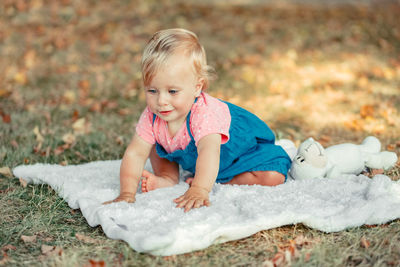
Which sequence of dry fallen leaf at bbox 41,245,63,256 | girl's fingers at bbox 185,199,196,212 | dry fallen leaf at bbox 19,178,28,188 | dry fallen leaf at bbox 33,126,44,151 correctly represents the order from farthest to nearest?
1. dry fallen leaf at bbox 33,126,44,151
2. dry fallen leaf at bbox 19,178,28,188
3. girl's fingers at bbox 185,199,196,212
4. dry fallen leaf at bbox 41,245,63,256

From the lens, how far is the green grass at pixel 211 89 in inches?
81.3

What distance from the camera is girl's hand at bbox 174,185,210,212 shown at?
2268 millimetres

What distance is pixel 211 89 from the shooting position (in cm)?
525

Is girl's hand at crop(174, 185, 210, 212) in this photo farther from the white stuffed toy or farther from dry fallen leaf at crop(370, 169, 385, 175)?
dry fallen leaf at crop(370, 169, 385, 175)

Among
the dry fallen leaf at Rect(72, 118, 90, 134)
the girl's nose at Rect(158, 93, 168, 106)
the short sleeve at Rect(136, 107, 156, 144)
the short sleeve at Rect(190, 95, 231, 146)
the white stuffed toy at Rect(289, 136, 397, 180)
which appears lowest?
the dry fallen leaf at Rect(72, 118, 90, 134)

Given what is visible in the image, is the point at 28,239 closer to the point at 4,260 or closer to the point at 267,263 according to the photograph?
the point at 4,260

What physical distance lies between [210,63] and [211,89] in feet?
3.17

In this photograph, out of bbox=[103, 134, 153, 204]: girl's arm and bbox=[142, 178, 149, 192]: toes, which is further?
bbox=[142, 178, 149, 192]: toes

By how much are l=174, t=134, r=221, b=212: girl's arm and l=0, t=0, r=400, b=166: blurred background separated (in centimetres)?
129

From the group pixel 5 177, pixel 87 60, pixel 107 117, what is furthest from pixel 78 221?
pixel 87 60

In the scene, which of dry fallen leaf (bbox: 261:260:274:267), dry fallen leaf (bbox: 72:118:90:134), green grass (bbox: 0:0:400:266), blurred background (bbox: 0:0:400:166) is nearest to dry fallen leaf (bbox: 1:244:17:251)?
green grass (bbox: 0:0:400:266)

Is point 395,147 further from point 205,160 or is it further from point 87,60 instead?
point 87,60

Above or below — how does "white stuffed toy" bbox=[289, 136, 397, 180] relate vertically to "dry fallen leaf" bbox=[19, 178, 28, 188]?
above

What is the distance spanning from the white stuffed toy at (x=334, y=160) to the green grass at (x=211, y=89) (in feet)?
0.39
